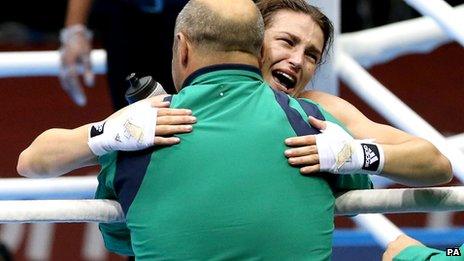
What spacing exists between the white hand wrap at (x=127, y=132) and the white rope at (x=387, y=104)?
0.75m

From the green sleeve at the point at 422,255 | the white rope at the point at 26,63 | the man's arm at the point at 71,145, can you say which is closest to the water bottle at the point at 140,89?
the man's arm at the point at 71,145

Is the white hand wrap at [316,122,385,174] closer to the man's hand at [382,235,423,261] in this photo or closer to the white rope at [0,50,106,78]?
the man's hand at [382,235,423,261]

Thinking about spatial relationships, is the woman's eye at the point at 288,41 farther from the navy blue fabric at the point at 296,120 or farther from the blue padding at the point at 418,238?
the blue padding at the point at 418,238

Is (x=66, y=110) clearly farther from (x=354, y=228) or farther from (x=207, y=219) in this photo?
(x=207, y=219)

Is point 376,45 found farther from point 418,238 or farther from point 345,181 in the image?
point 418,238

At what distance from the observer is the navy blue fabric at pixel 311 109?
1.69 m

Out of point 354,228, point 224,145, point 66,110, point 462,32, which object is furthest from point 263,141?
point 66,110

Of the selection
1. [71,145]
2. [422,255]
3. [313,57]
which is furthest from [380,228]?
[71,145]

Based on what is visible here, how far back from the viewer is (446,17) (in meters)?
2.18

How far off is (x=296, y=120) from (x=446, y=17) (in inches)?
24.3

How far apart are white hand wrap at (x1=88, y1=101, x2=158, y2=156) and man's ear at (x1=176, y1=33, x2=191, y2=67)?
0.08m

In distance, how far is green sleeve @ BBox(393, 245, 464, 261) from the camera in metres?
1.58

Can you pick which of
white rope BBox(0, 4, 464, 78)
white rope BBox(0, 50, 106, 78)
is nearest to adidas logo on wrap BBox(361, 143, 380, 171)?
white rope BBox(0, 4, 464, 78)

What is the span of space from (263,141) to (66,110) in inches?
155
